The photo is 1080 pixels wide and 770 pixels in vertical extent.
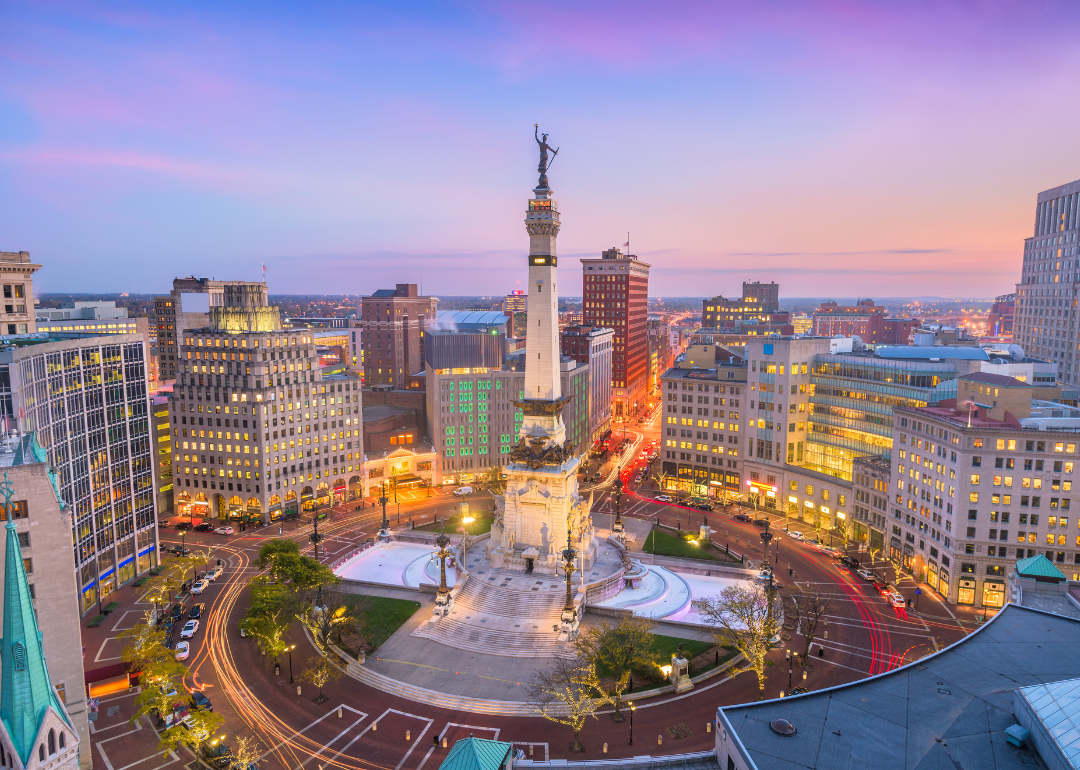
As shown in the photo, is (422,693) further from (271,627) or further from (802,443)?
(802,443)

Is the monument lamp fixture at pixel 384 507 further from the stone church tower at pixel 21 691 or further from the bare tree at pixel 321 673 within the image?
the stone church tower at pixel 21 691

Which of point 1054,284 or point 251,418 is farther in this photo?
point 1054,284

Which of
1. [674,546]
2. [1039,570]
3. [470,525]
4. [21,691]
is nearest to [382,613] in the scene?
[470,525]

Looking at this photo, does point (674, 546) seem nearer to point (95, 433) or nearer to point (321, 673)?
point (321, 673)

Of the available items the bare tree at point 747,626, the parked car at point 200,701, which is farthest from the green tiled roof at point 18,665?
the bare tree at point 747,626

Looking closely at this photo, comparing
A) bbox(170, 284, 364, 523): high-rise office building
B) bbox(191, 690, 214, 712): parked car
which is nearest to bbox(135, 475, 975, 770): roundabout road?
bbox(191, 690, 214, 712): parked car

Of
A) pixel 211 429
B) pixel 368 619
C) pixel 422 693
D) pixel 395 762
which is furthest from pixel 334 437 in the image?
pixel 395 762

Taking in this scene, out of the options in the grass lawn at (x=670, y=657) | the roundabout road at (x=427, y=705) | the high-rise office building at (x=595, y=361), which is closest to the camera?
the roundabout road at (x=427, y=705)
